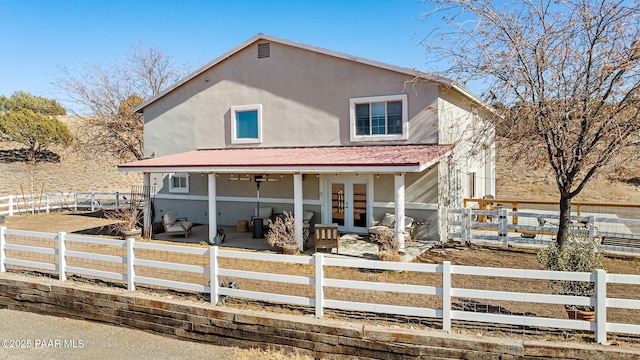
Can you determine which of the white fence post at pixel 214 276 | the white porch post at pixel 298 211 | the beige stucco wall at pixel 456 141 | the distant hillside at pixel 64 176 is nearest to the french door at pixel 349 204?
the beige stucco wall at pixel 456 141

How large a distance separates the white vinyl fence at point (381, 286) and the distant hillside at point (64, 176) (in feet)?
81.3

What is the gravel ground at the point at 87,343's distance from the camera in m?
6.29

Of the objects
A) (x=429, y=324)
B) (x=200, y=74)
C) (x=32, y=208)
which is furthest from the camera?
(x=32, y=208)

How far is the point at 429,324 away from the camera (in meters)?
6.04

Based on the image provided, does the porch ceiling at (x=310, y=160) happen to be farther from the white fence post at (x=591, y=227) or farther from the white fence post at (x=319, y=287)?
the white fence post at (x=319, y=287)

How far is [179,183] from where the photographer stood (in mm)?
17984

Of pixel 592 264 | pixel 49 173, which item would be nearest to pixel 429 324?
pixel 592 264

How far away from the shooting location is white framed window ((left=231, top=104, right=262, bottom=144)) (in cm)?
1616

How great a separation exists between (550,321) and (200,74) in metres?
15.4

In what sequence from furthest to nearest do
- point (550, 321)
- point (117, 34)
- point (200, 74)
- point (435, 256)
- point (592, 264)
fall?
point (117, 34) < point (200, 74) < point (435, 256) < point (592, 264) < point (550, 321)

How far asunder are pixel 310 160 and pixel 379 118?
3499 mm

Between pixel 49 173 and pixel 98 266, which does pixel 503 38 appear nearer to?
pixel 98 266

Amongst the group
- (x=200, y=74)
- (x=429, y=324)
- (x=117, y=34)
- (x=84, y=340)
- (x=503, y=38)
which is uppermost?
(x=117, y=34)

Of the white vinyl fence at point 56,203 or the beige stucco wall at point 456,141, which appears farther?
the white vinyl fence at point 56,203
